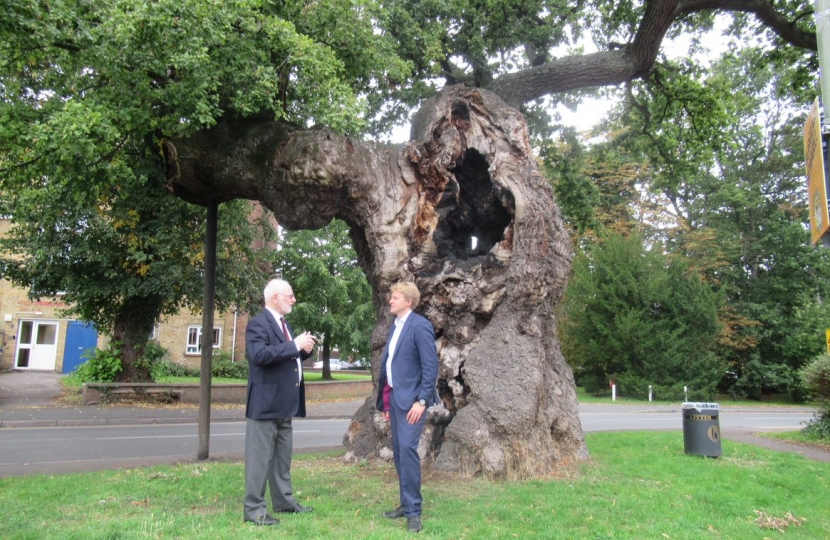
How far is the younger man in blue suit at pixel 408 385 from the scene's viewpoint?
5203 mm

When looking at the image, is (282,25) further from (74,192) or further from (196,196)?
(74,192)

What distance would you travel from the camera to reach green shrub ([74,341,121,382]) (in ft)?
64.7

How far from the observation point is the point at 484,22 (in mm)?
14023

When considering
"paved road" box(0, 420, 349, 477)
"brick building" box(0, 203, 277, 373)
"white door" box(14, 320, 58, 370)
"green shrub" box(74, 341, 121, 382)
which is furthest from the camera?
"white door" box(14, 320, 58, 370)

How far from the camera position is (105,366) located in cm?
1984

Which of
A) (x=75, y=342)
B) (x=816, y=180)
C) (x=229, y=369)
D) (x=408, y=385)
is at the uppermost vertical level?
(x=816, y=180)

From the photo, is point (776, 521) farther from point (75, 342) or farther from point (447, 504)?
point (75, 342)

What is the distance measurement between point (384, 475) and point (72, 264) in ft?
46.4

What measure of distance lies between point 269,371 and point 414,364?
124 centimetres

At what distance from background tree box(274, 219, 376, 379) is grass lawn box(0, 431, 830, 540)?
768 inches

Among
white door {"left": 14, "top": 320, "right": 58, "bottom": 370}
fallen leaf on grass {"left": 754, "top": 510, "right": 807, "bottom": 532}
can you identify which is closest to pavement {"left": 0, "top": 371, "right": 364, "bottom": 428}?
white door {"left": 14, "top": 320, "right": 58, "bottom": 370}

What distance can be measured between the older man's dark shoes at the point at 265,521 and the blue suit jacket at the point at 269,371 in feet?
2.55

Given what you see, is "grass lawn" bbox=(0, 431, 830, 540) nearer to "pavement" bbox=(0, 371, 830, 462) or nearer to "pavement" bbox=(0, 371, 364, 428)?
"pavement" bbox=(0, 371, 830, 462)

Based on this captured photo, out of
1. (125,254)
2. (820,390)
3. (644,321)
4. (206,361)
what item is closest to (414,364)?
(206,361)
